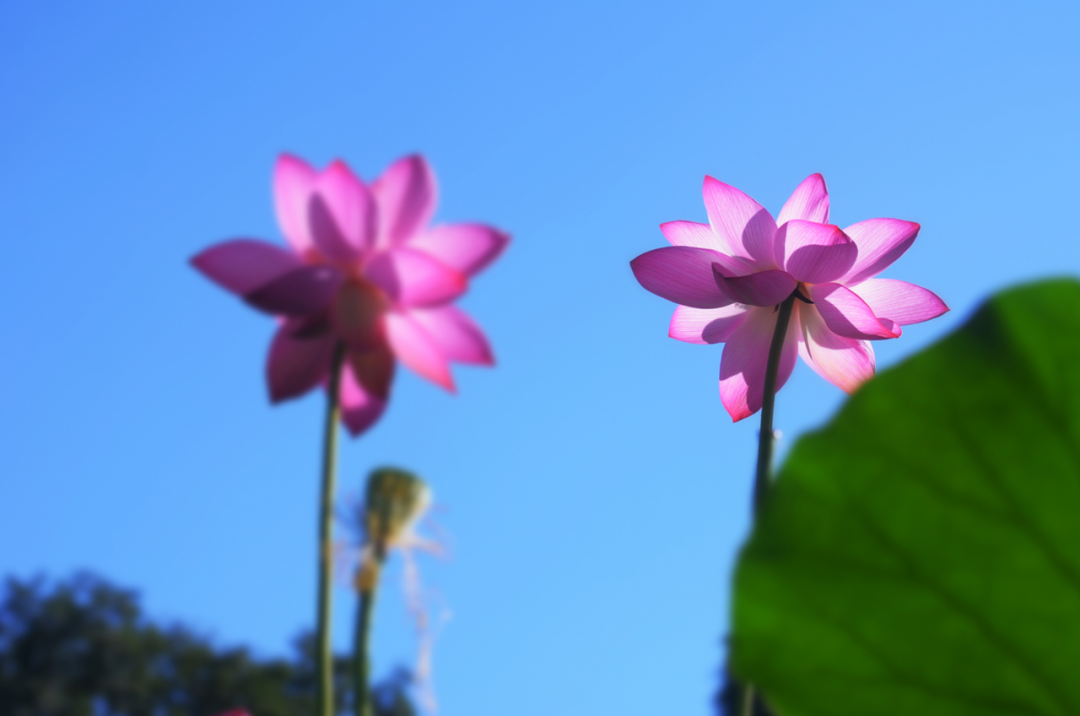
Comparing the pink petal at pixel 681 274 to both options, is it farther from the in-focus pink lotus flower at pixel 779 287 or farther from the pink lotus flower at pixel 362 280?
the pink lotus flower at pixel 362 280

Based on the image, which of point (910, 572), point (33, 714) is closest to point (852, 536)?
point (910, 572)

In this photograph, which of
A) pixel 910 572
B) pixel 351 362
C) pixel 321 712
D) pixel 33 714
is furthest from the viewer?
pixel 33 714

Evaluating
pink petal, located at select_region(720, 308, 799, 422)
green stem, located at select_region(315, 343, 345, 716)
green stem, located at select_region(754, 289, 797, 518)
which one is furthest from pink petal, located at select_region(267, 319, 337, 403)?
pink petal, located at select_region(720, 308, 799, 422)

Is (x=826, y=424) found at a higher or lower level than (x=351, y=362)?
lower

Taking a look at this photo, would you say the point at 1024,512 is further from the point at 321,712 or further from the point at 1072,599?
the point at 321,712

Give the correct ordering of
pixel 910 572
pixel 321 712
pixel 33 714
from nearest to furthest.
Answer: pixel 910 572 < pixel 321 712 < pixel 33 714
